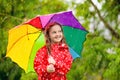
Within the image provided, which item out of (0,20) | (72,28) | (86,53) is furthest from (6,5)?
(72,28)

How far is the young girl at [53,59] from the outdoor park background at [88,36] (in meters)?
3.29

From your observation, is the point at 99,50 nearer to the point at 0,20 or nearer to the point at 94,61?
the point at 94,61

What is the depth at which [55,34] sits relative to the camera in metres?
5.09

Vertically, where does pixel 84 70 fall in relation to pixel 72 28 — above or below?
above

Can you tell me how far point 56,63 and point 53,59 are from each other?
4 centimetres

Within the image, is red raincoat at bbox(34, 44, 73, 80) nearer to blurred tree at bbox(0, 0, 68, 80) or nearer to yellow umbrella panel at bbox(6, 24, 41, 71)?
yellow umbrella panel at bbox(6, 24, 41, 71)

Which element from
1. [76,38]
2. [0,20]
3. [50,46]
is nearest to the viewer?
[50,46]

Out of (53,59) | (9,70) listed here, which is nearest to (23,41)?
(53,59)

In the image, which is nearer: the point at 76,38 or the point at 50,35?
the point at 50,35

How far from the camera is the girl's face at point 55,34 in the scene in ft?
16.7

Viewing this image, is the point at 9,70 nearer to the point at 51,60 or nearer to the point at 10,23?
the point at 10,23

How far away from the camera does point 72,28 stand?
5.48m

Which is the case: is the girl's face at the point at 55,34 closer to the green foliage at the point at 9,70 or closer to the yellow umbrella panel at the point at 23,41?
the yellow umbrella panel at the point at 23,41

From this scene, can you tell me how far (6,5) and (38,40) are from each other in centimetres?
382
